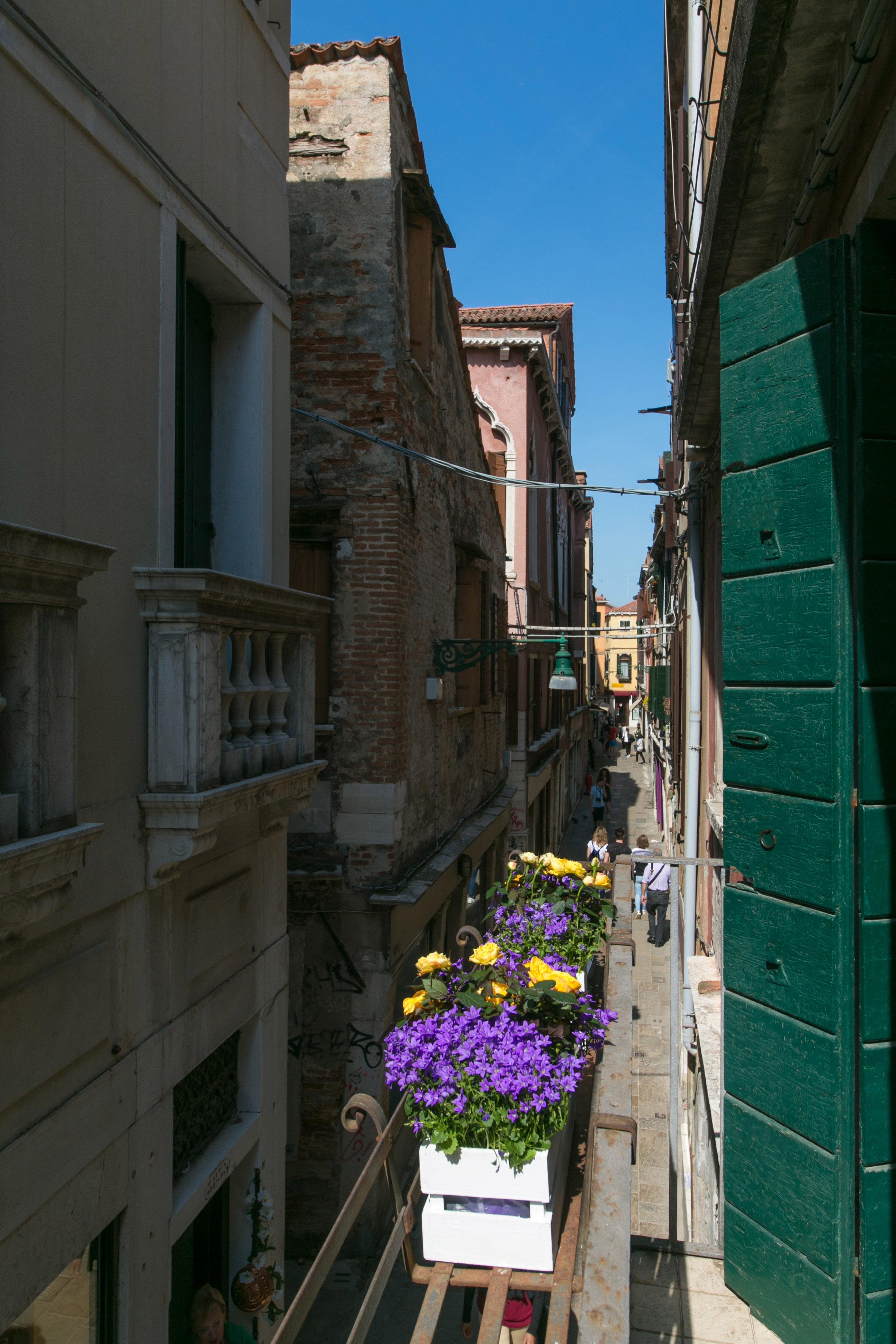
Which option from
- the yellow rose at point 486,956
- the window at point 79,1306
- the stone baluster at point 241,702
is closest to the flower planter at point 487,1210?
the yellow rose at point 486,956

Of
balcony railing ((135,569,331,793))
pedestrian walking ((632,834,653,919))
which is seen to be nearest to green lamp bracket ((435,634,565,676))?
pedestrian walking ((632,834,653,919))

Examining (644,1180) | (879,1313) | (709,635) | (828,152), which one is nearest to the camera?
(879,1313)

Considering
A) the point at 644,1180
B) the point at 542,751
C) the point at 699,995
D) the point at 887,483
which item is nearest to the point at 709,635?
the point at 699,995

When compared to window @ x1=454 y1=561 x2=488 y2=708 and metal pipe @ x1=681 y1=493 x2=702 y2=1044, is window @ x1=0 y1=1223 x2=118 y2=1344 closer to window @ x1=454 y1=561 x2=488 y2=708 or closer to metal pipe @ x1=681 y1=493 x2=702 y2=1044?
metal pipe @ x1=681 y1=493 x2=702 y2=1044

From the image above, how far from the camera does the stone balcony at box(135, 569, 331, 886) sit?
4.24m

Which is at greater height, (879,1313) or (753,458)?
(753,458)

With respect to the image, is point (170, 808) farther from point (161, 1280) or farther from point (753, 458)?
point (753, 458)

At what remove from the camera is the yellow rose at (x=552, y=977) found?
3068mm

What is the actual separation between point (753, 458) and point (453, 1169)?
87.4 inches

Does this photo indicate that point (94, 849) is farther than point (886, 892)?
Yes

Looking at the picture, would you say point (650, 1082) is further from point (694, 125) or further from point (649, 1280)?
point (694, 125)

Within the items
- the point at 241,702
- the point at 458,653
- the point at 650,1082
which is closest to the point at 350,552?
the point at 458,653

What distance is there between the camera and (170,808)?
4262 mm

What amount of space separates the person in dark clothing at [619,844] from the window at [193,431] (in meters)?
15.0
